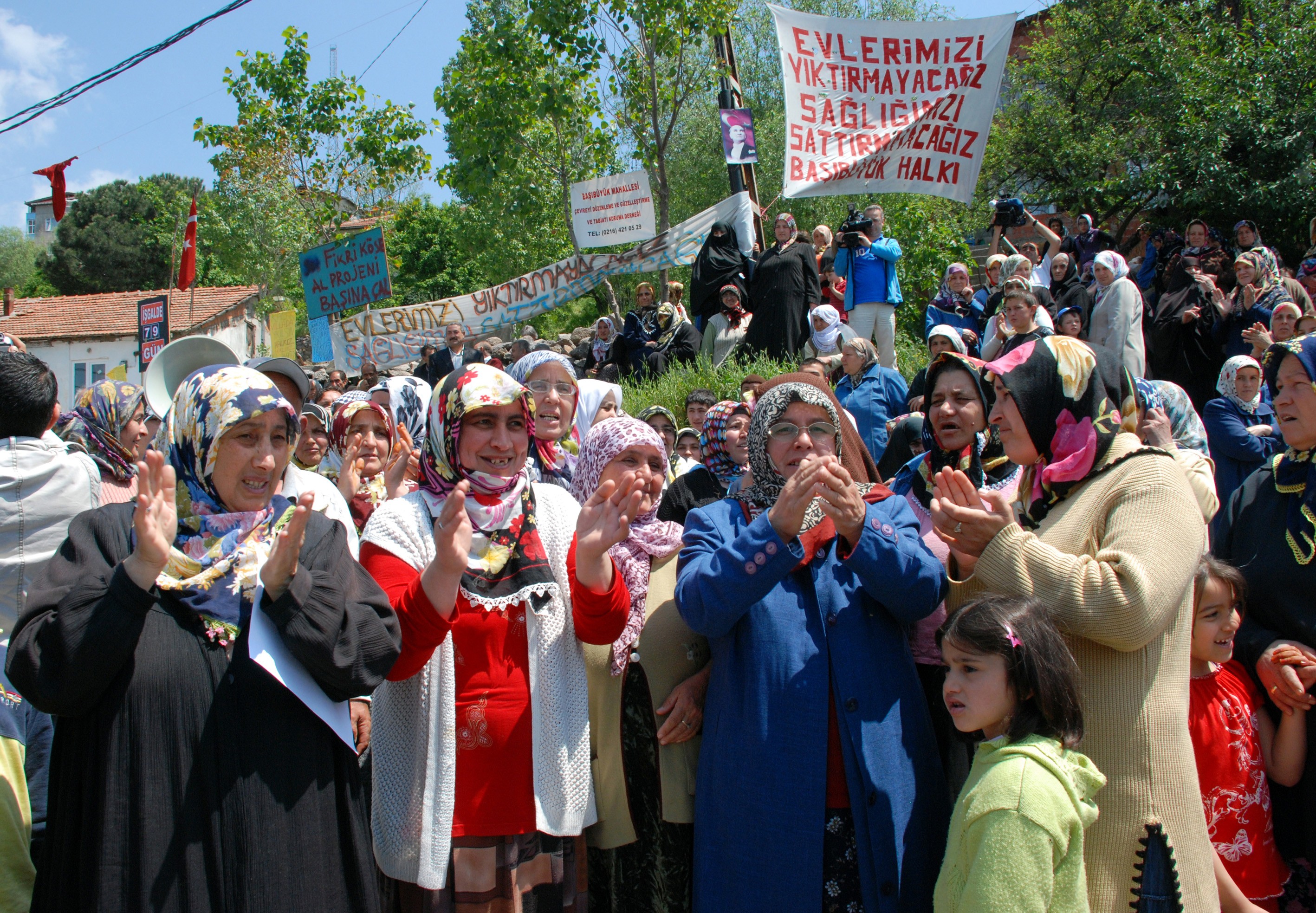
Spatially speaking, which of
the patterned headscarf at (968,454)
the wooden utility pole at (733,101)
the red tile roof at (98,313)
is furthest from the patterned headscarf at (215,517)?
the red tile roof at (98,313)

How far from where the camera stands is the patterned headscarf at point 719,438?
177 inches

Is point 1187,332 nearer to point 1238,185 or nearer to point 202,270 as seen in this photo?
point 1238,185

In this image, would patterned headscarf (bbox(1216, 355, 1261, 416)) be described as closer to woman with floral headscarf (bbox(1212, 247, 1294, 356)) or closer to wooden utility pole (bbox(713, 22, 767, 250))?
woman with floral headscarf (bbox(1212, 247, 1294, 356))

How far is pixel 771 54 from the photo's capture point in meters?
28.7

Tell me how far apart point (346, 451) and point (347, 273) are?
887 cm

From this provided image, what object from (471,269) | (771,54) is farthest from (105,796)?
(471,269)

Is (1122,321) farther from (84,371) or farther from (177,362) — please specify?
(84,371)

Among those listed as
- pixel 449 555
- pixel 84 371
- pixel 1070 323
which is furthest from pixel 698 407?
pixel 84 371

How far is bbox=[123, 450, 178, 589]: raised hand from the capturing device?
1.98m

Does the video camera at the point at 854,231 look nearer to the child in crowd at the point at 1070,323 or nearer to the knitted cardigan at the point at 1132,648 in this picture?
the child in crowd at the point at 1070,323

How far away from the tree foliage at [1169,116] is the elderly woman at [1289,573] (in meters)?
13.0

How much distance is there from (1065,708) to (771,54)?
1175 inches

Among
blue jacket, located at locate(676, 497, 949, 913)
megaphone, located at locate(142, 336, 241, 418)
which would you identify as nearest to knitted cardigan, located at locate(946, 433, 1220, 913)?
blue jacket, located at locate(676, 497, 949, 913)

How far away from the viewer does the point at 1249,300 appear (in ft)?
27.0
